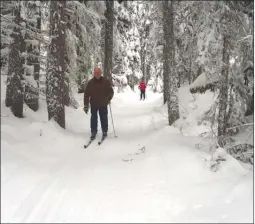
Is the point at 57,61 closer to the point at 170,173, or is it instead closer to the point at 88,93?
the point at 88,93

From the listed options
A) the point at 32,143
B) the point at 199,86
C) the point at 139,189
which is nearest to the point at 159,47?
the point at 199,86

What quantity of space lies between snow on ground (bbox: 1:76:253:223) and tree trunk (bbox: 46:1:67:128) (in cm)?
119

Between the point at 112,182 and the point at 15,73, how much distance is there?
4.96 meters

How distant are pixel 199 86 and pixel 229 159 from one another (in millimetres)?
11803

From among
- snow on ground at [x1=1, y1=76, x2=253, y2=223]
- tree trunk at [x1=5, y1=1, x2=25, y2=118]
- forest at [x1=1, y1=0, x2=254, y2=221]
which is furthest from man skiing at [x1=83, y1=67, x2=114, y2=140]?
tree trunk at [x1=5, y1=1, x2=25, y2=118]

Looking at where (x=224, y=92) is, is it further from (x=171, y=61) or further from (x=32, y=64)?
(x=32, y=64)

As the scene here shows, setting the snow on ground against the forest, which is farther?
the forest

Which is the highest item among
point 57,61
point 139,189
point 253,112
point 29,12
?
point 29,12

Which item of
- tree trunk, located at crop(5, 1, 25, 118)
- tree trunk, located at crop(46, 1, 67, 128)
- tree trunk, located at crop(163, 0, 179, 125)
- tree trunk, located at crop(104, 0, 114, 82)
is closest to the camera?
tree trunk, located at crop(5, 1, 25, 118)

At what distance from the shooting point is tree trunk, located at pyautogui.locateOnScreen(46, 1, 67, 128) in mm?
10453

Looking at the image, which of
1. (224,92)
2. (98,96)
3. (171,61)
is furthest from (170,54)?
(224,92)

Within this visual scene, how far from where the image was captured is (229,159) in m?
6.95

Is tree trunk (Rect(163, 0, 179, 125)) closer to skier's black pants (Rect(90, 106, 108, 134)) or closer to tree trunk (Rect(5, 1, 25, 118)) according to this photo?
skier's black pants (Rect(90, 106, 108, 134))

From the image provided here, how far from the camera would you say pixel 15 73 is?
32.8 feet
